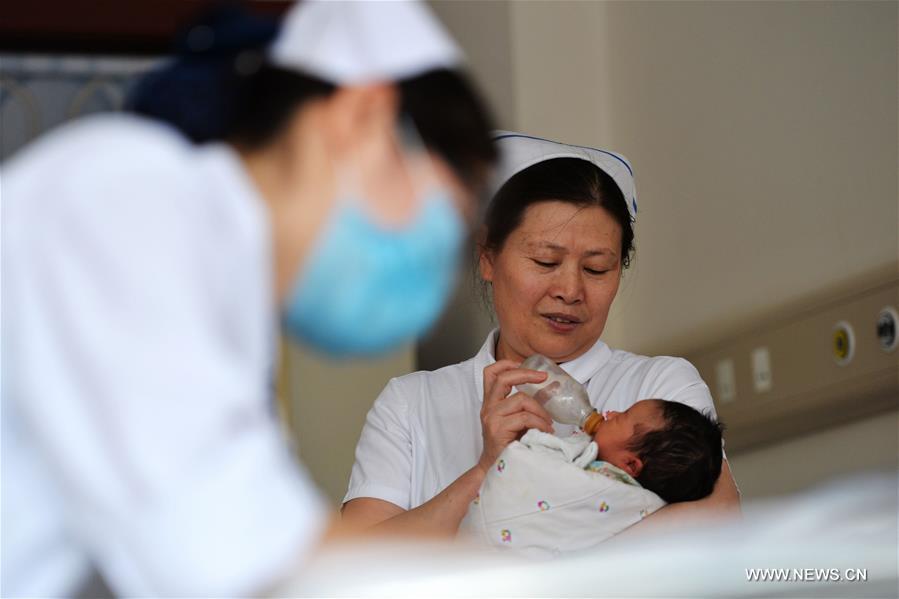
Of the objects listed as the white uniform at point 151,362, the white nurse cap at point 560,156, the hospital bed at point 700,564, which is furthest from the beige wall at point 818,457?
the white uniform at point 151,362

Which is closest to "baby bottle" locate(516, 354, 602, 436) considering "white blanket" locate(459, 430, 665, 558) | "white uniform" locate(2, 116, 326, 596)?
"white blanket" locate(459, 430, 665, 558)

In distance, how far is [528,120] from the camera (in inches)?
122

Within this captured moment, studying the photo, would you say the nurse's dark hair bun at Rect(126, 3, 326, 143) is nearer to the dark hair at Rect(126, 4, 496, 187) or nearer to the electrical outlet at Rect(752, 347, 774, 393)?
the dark hair at Rect(126, 4, 496, 187)

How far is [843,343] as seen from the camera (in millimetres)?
2334

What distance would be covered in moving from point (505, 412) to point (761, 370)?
1.17 m

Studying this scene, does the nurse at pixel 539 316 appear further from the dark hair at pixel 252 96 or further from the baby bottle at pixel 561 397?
the dark hair at pixel 252 96

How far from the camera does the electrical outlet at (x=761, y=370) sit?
Answer: 8.45ft

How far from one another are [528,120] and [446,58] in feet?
7.34

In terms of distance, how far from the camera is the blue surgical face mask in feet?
2.75

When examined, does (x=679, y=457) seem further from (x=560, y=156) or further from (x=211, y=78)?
(x=211, y=78)

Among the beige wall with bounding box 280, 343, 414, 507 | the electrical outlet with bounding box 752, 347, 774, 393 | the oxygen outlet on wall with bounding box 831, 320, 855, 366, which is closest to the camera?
the oxygen outlet on wall with bounding box 831, 320, 855, 366

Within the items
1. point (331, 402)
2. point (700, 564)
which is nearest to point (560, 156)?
point (700, 564)

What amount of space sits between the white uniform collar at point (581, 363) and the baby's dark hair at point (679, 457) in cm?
18

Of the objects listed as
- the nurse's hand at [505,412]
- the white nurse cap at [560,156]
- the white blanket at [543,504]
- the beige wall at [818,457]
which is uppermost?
the white nurse cap at [560,156]
